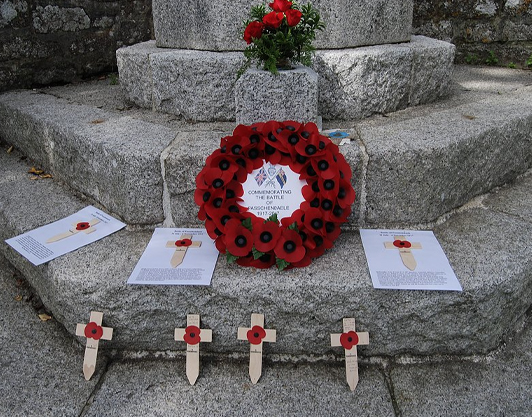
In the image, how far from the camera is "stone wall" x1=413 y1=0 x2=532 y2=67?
A: 3785mm

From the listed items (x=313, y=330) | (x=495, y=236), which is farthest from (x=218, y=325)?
(x=495, y=236)

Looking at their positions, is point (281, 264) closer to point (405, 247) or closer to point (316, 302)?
point (316, 302)

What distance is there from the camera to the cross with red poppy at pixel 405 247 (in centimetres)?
181

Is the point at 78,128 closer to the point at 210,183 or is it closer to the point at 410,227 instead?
the point at 210,183

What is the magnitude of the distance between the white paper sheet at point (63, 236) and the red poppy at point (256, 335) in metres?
0.79

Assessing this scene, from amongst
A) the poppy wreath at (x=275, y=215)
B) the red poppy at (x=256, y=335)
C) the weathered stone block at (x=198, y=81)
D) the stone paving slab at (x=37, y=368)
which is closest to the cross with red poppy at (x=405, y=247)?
the poppy wreath at (x=275, y=215)

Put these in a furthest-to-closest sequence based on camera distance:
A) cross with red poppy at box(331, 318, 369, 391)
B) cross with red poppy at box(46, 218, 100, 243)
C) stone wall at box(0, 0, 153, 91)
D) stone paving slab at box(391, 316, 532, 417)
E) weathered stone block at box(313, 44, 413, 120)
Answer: stone wall at box(0, 0, 153, 91) < weathered stone block at box(313, 44, 413, 120) < cross with red poppy at box(46, 218, 100, 243) < cross with red poppy at box(331, 318, 369, 391) < stone paving slab at box(391, 316, 532, 417)

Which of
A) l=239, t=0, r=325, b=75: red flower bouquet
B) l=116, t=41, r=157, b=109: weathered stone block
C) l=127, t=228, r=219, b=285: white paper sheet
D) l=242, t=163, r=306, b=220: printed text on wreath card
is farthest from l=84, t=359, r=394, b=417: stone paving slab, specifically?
l=116, t=41, r=157, b=109: weathered stone block

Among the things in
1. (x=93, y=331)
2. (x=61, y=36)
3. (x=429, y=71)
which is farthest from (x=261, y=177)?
(x=61, y=36)

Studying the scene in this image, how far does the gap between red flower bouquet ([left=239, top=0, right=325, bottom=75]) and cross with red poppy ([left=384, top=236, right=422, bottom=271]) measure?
88 cm

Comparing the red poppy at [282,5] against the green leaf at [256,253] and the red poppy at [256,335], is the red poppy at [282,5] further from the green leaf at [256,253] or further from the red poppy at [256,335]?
the red poppy at [256,335]

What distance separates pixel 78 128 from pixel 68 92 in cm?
118

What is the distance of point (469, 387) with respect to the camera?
168 cm

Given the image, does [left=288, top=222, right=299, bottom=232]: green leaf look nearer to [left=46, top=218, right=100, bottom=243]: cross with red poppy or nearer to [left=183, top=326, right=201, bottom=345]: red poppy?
[left=183, top=326, right=201, bottom=345]: red poppy
